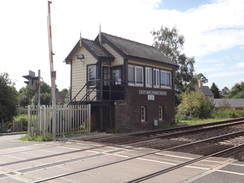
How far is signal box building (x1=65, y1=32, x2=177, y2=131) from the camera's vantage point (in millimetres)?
17203

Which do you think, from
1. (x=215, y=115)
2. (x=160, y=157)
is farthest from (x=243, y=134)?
(x=215, y=115)

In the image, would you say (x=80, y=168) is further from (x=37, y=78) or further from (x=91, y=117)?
(x=91, y=117)

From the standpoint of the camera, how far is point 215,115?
33.8 meters

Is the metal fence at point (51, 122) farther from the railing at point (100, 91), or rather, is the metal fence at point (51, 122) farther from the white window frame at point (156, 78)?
the white window frame at point (156, 78)

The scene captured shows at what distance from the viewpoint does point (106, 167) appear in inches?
284

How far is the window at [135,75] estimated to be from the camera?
18.3m

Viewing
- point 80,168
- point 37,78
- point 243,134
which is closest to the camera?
point 80,168

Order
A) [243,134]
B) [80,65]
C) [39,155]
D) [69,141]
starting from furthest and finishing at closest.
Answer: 1. [80,65]
2. [243,134]
3. [69,141]
4. [39,155]

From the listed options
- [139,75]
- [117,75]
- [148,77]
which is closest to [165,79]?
[148,77]

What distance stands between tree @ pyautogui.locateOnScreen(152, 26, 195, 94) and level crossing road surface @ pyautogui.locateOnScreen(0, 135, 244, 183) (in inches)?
1311

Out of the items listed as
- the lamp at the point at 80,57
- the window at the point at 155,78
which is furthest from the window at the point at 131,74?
the lamp at the point at 80,57

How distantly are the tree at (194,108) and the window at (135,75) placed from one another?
13.6 m

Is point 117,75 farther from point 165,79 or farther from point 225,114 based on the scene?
point 225,114

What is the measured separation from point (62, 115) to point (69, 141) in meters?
2.09
